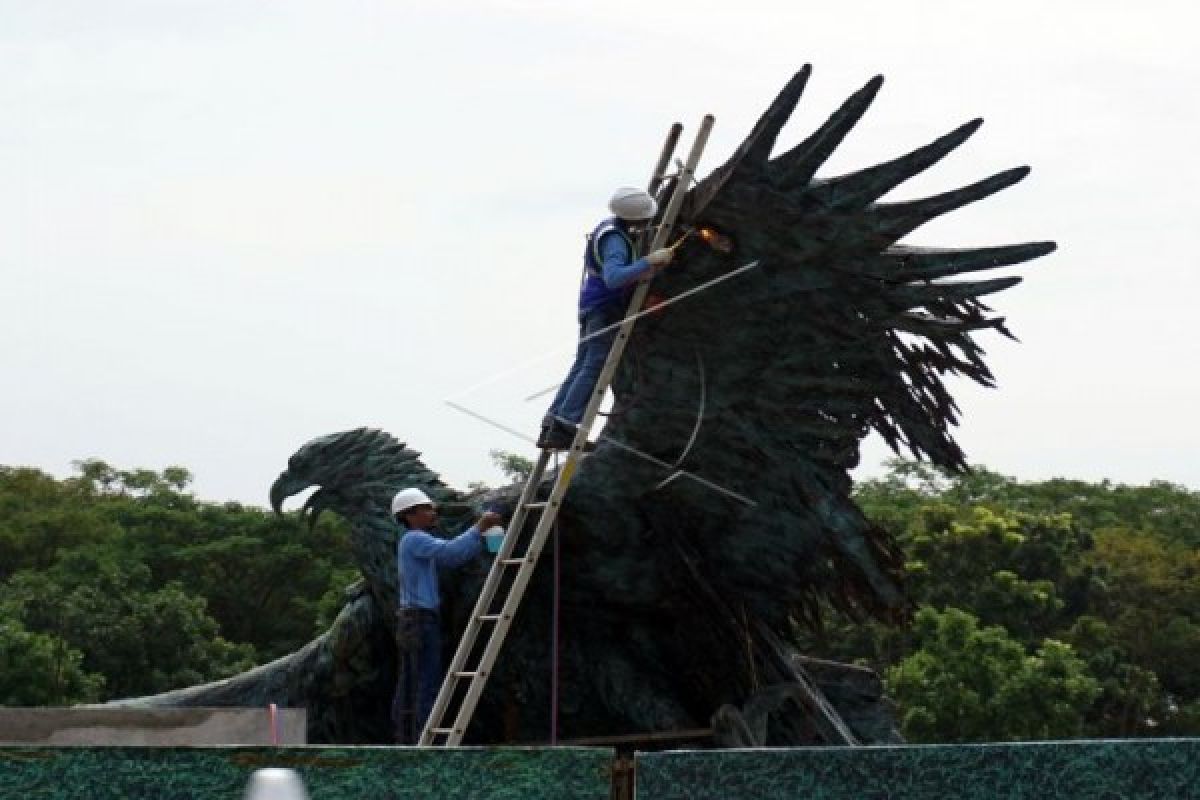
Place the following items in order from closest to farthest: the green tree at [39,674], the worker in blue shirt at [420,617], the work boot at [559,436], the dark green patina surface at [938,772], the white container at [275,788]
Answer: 1. the white container at [275,788]
2. the dark green patina surface at [938,772]
3. the work boot at [559,436]
4. the worker in blue shirt at [420,617]
5. the green tree at [39,674]

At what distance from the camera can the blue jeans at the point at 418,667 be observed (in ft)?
37.6

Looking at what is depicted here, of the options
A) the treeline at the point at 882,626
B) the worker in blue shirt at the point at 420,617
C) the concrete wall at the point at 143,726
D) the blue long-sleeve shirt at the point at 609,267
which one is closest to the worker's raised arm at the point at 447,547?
the worker in blue shirt at the point at 420,617

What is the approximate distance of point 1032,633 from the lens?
4353 centimetres

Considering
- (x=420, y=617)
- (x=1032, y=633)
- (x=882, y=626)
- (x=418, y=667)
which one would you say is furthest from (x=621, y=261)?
(x=1032, y=633)

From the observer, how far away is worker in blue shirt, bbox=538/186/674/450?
10.9m

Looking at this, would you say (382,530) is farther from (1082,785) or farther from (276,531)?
(276,531)

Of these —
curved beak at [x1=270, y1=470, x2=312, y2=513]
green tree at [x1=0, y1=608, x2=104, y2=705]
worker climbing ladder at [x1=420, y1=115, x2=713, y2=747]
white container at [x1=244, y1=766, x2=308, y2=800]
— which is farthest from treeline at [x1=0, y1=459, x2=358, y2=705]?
white container at [x1=244, y1=766, x2=308, y2=800]

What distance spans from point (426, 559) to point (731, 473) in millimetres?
1575

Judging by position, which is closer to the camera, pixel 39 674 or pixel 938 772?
pixel 938 772

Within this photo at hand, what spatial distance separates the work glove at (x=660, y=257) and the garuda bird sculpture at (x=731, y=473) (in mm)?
233

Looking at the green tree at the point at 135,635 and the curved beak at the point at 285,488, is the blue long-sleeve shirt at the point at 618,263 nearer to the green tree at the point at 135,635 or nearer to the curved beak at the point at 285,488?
the curved beak at the point at 285,488

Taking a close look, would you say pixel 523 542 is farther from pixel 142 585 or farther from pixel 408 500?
pixel 142 585

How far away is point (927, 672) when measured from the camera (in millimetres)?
38438

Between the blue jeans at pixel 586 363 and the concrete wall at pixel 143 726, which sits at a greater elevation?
the blue jeans at pixel 586 363
